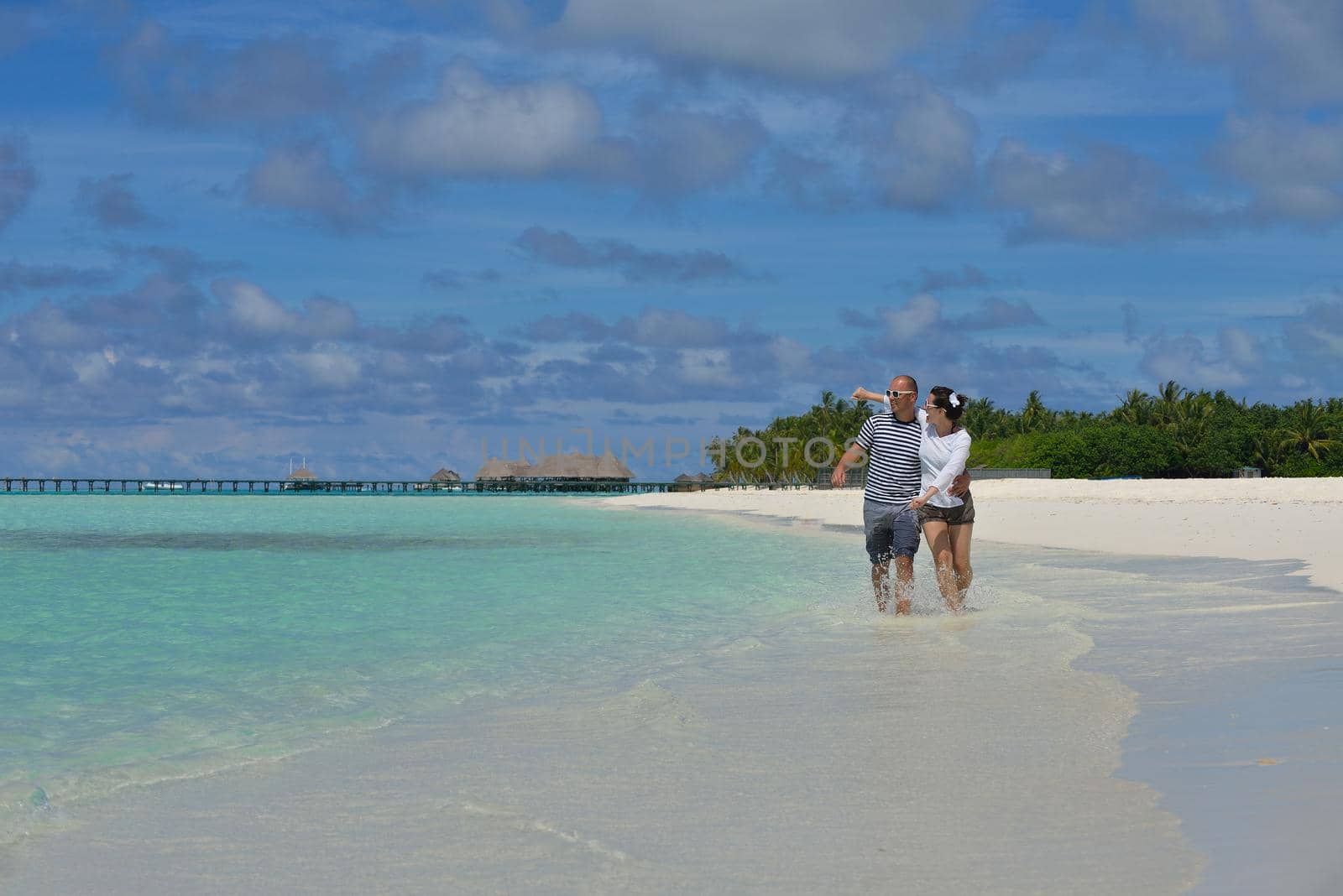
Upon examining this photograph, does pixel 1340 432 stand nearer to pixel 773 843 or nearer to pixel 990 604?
pixel 990 604

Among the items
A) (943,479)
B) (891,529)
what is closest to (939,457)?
(943,479)

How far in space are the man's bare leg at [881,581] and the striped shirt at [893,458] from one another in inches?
29.5

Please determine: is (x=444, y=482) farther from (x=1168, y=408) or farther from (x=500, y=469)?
(x=1168, y=408)

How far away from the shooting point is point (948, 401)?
9.28 m

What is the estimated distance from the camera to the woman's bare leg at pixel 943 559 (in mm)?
9609

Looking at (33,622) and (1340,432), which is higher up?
(1340,432)

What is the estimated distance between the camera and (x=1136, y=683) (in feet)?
21.2

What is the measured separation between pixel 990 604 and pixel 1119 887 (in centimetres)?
782

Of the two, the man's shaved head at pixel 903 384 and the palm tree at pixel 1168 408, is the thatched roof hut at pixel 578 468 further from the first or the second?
the man's shaved head at pixel 903 384

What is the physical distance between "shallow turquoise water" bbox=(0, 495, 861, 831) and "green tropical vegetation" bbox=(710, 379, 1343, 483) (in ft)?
206

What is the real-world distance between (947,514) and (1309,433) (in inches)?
3556

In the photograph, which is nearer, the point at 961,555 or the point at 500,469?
the point at 961,555

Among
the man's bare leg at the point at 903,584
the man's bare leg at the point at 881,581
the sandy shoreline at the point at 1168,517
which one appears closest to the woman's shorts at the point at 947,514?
the man's bare leg at the point at 903,584

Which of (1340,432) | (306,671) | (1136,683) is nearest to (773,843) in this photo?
(1136,683)
